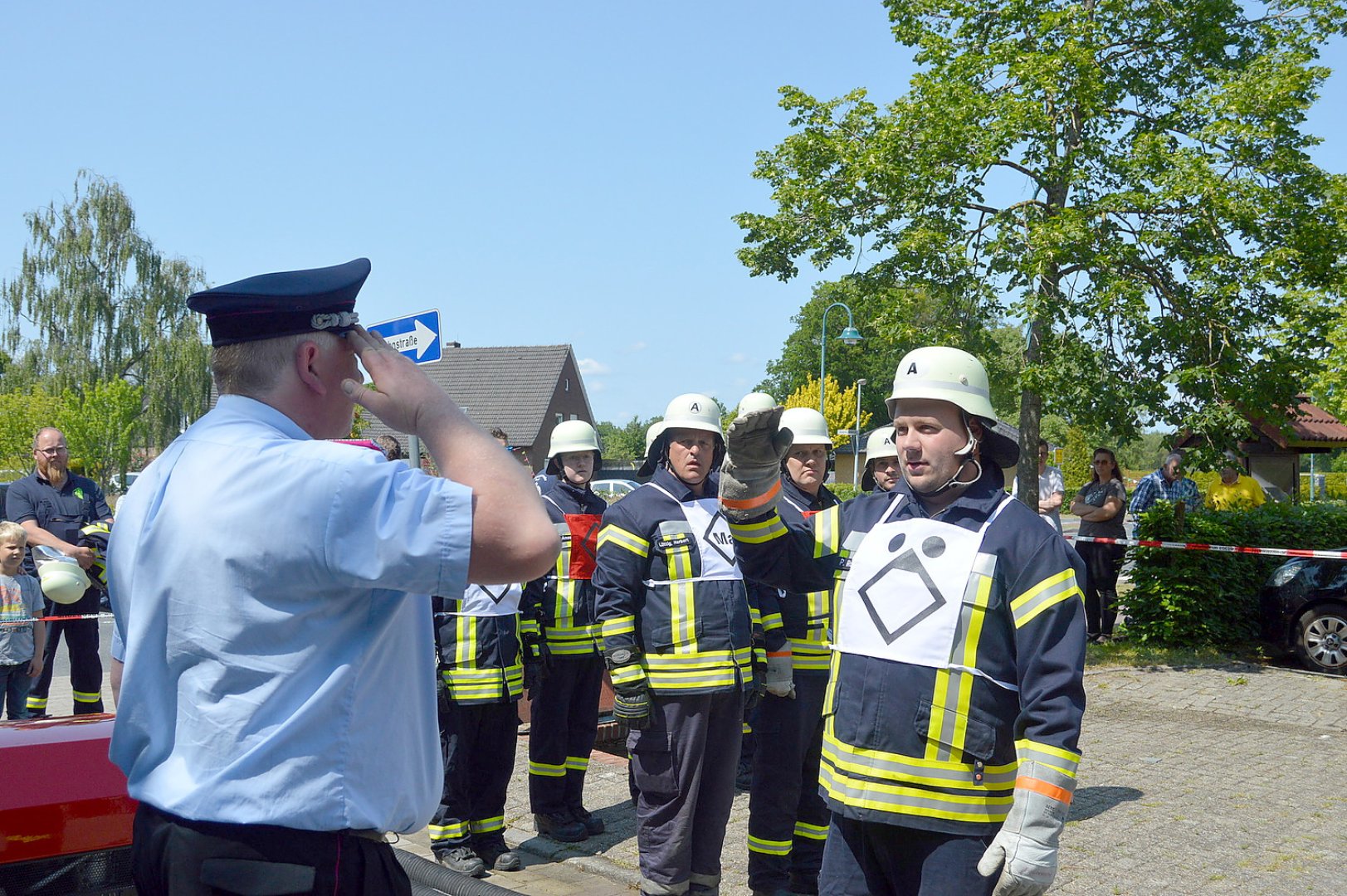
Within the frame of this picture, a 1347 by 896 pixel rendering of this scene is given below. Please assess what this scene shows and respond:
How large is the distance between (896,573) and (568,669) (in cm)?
377

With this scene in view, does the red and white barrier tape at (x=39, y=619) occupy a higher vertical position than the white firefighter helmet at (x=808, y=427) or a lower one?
lower

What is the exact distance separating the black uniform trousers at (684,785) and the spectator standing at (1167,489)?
31.1 ft

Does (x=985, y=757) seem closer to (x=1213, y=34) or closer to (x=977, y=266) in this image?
(x=977, y=266)

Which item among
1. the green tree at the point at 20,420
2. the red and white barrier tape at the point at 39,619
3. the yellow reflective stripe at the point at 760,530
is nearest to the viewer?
the yellow reflective stripe at the point at 760,530

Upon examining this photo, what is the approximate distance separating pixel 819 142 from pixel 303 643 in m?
12.2

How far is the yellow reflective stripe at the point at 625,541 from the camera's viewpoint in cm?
522

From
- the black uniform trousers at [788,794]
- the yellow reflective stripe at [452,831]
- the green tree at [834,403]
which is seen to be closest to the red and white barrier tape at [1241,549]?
the black uniform trousers at [788,794]

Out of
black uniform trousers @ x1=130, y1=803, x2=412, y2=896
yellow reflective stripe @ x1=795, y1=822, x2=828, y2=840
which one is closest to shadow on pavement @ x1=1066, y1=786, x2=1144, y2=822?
yellow reflective stripe @ x1=795, y1=822, x2=828, y2=840

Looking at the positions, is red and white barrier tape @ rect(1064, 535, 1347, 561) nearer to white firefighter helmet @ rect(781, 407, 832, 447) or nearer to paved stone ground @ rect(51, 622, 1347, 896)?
paved stone ground @ rect(51, 622, 1347, 896)

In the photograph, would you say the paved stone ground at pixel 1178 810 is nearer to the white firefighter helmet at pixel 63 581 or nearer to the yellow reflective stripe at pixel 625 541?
the yellow reflective stripe at pixel 625 541

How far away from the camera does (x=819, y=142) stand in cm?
1320

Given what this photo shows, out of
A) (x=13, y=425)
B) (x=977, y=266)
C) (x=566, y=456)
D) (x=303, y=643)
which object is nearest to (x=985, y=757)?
(x=303, y=643)

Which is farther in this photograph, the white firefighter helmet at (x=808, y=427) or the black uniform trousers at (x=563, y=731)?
the black uniform trousers at (x=563, y=731)

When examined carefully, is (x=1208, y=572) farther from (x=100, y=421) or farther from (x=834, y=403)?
(x=834, y=403)
